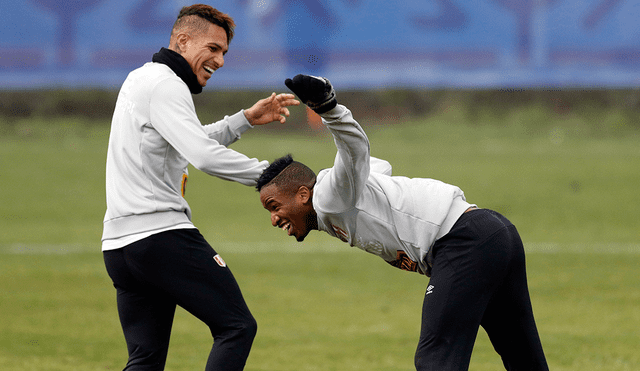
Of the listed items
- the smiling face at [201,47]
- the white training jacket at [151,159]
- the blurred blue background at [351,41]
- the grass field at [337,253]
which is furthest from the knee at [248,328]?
the blurred blue background at [351,41]

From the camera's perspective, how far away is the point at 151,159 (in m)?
4.14

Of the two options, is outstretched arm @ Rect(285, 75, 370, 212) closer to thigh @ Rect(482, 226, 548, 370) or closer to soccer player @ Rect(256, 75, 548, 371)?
soccer player @ Rect(256, 75, 548, 371)

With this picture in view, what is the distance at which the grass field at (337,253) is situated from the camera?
7305mm

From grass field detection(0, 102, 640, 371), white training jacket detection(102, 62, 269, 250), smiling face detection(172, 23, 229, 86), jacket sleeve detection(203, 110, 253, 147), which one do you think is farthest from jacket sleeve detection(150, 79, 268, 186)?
grass field detection(0, 102, 640, 371)

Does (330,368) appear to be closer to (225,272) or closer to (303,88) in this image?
(225,272)

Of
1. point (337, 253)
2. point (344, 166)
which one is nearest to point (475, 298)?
point (344, 166)

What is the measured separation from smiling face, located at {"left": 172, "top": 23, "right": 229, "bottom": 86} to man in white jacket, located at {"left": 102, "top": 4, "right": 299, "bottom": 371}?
2.3 inches

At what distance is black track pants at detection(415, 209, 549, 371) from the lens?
12.6 feet

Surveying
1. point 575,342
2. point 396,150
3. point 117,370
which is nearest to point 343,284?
point 575,342

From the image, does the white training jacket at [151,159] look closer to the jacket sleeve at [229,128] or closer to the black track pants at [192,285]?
the black track pants at [192,285]

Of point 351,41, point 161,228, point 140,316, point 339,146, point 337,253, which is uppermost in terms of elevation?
point 351,41

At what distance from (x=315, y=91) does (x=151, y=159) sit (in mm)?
1150

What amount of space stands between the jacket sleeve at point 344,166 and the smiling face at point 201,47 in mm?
995

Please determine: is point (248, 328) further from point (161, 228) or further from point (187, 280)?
point (161, 228)
